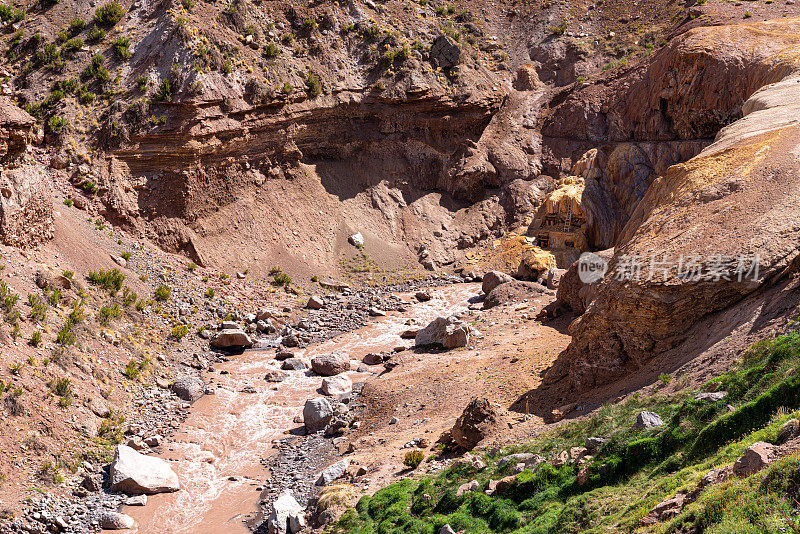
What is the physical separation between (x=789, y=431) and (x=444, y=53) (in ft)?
138

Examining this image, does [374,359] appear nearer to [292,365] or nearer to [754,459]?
[292,365]

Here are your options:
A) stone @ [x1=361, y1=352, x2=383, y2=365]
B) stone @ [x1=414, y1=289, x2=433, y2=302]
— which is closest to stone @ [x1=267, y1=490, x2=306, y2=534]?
stone @ [x1=361, y1=352, x2=383, y2=365]

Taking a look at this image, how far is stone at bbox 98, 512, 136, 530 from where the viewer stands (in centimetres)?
1720

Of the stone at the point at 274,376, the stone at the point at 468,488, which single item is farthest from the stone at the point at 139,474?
the stone at the point at 468,488

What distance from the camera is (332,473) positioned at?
1852cm

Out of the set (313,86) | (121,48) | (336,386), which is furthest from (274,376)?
(121,48)

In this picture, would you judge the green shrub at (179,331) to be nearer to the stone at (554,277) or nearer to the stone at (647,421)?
the stone at (554,277)

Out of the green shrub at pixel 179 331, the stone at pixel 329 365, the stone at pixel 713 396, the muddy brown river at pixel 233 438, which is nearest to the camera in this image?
the stone at pixel 713 396

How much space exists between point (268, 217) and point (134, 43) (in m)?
12.8

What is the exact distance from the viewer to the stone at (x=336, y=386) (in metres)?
25.2

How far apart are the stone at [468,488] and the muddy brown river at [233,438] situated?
22.3 ft

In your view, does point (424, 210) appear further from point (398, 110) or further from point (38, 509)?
point (38, 509)

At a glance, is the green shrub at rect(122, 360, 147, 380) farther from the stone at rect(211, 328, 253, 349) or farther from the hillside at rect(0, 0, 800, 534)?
the stone at rect(211, 328, 253, 349)

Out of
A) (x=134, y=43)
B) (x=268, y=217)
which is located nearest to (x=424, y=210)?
(x=268, y=217)
